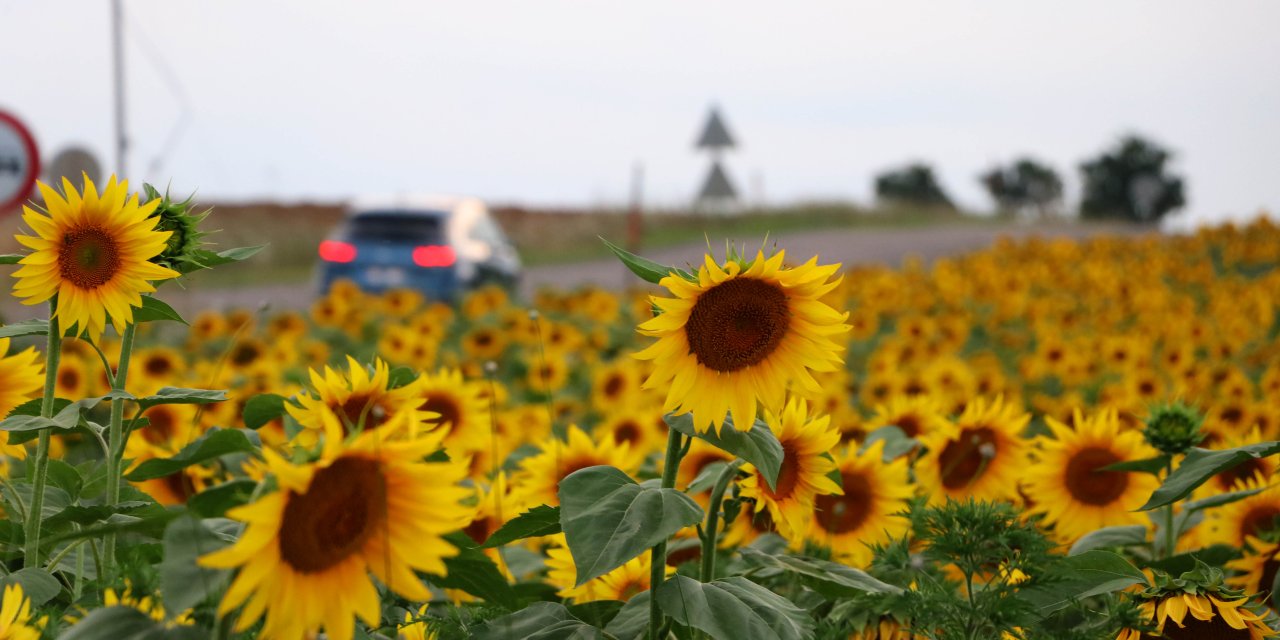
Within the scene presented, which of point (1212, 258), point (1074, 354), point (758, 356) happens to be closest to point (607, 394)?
point (1074, 354)

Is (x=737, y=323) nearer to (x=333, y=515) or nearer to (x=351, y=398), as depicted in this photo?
(x=351, y=398)

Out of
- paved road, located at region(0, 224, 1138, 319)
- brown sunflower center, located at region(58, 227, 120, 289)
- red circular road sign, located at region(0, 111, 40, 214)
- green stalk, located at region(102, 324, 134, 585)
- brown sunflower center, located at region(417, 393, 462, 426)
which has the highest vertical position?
red circular road sign, located at region(0, 111, 40, 214)

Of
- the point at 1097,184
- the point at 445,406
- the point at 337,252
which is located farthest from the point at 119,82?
the point at 1097,184

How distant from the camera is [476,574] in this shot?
5.07 feet

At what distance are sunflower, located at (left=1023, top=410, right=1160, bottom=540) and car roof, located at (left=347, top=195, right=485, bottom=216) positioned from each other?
1099 centimetres

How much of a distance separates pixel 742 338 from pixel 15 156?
7059mm

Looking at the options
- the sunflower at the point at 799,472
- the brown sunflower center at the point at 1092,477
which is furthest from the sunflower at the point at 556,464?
the brown sunflower center at the point at 1092,477

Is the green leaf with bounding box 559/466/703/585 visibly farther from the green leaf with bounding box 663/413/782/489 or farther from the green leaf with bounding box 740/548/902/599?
the green leaf with bounding box 740/548/902/599

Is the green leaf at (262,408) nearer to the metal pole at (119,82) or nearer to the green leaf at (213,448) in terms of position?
the green leaf at (213,448)

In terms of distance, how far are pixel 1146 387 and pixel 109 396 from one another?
533 cm

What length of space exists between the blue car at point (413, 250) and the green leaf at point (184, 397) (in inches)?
425

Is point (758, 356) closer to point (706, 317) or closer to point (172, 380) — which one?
point (706, 317)

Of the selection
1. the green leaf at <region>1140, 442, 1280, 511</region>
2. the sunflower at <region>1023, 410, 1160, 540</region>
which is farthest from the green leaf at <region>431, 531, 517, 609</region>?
the sunflower at <region>1023, 410, 1160, 540</region>

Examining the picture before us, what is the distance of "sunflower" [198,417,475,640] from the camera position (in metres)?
1.11
